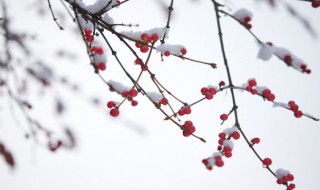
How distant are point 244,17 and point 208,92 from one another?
769 mm

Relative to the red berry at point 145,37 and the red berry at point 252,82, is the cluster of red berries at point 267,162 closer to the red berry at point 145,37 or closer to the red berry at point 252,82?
the red berry at point 252,82

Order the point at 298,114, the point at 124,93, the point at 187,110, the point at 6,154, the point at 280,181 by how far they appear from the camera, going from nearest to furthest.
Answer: the point at 124,93 < the point at 187,110 < the point at 298,114 < the point at 280,181 < the point at 6,154

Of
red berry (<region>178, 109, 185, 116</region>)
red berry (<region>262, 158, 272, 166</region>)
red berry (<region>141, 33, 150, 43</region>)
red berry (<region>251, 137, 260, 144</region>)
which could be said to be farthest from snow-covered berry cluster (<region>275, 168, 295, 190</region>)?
red berry (<region>141, 33, 150, 43</region>)

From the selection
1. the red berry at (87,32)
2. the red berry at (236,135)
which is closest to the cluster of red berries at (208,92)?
the red berry at (236,135)

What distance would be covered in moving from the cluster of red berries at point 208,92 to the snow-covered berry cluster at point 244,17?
71cm

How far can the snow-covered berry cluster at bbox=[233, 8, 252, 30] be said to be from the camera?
146cm

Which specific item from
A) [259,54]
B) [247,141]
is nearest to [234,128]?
[247,141]

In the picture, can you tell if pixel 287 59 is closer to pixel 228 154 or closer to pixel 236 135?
pixel 236 135

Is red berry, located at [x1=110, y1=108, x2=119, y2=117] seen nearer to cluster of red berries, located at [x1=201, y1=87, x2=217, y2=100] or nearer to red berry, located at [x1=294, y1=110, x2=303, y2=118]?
cluster of red berries, located at [x1=201, y1=87, x2=217, y2=100]

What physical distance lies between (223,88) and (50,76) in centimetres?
348

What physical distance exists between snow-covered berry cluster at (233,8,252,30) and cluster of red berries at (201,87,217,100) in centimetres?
71

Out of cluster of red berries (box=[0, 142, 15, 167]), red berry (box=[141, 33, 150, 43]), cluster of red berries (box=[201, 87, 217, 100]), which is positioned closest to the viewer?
red berry (box=[141, 33, 150, 43])

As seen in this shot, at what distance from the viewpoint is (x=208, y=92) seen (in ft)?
6.99

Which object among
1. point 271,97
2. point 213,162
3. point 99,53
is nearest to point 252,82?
point 271,97
